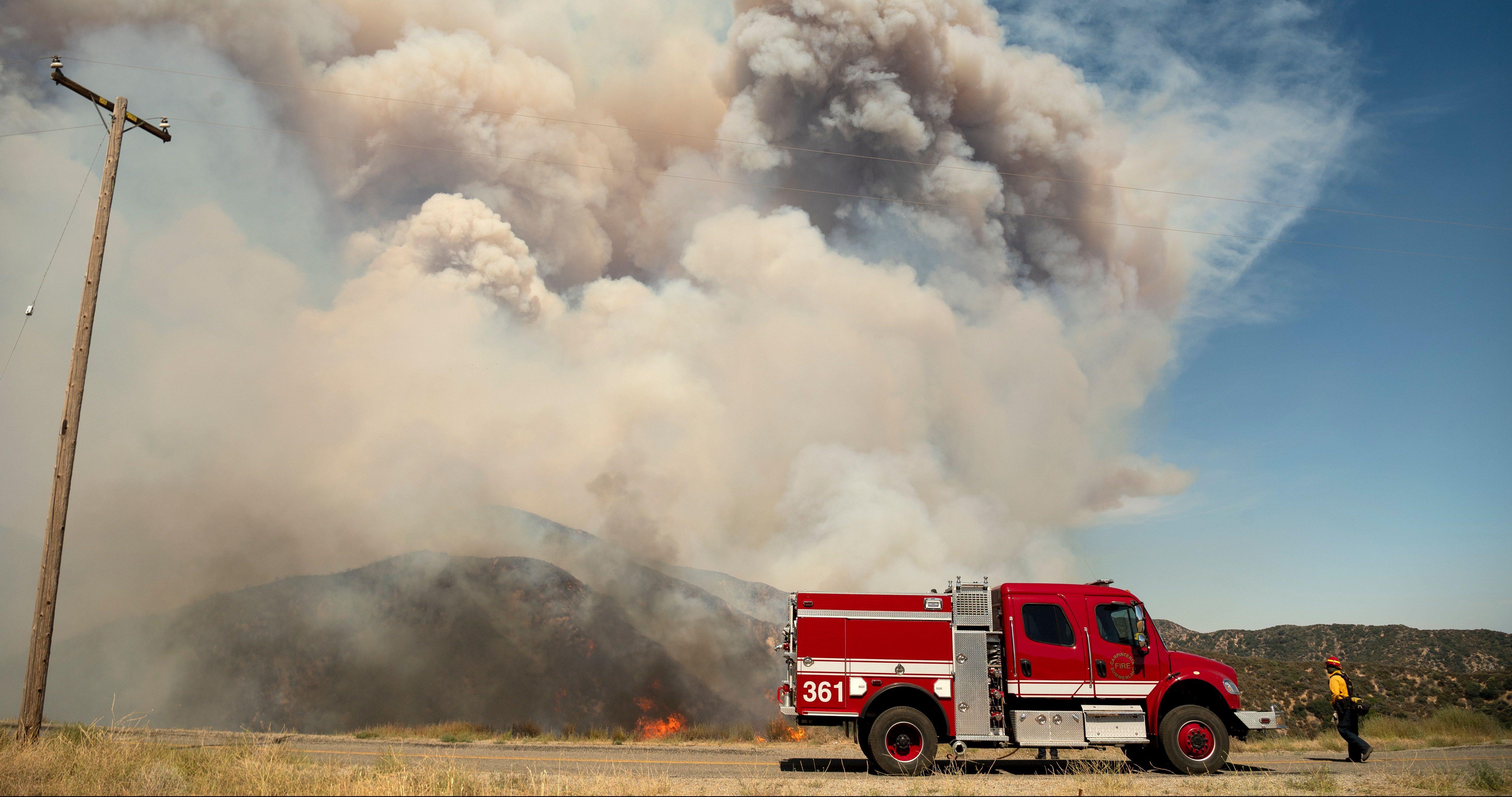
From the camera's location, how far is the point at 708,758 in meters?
14.7

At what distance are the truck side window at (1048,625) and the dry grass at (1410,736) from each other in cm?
782

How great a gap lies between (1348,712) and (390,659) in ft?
135

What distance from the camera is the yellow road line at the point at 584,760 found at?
44.3ft

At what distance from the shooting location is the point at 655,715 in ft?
121

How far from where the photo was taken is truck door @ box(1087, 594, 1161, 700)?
1229cm

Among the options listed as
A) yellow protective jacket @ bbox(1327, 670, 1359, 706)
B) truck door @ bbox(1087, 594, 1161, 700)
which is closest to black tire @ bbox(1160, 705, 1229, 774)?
truck door @ bbox(1087, 594, 1161, 700)

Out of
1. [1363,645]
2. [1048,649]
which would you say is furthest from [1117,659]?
[1363,645]

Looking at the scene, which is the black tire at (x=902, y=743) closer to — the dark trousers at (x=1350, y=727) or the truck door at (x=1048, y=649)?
the truck door at (x=1048, y=649)

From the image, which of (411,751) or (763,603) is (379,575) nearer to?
(763,603)

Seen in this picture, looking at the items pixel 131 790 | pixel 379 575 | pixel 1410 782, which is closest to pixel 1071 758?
pixel 1410 782

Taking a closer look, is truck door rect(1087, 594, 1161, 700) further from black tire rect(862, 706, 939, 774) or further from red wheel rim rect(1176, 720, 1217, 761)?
black tire rect(862, 706, 939, 774)

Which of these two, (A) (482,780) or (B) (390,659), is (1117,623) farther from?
(B) (390,659)

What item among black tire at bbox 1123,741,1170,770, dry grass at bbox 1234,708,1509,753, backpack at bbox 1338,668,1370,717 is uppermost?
backpack at bbox 1338,668,1370,717

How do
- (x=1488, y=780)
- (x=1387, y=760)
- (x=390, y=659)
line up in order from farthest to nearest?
(x=390, y=659), (x=1387, y=760), (x=1488, y=780)
